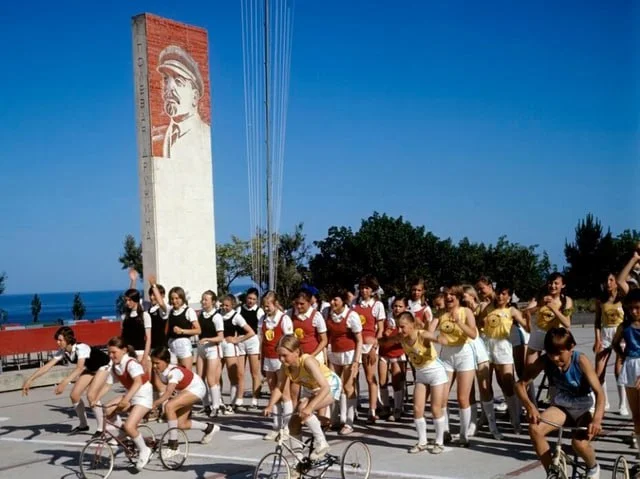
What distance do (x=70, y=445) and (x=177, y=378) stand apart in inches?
99.6

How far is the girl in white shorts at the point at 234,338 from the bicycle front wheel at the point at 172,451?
392 centimetres

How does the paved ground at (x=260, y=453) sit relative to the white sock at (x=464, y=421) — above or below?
below

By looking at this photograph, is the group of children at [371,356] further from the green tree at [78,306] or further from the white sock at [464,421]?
the green tree at [78,306]

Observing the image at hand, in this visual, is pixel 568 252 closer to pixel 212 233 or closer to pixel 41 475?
pixel 212 233

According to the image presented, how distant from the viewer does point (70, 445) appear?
11.4 metres

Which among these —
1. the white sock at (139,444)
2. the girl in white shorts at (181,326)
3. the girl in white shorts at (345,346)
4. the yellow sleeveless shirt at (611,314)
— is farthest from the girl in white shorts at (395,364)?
the white sock at (139,444)

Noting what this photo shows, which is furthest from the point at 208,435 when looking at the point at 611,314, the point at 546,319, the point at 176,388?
the point at 611,314

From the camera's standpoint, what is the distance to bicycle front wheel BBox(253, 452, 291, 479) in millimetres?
7894

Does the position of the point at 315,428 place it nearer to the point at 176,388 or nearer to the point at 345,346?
the point at 176,388

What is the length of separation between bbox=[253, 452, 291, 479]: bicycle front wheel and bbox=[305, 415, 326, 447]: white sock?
0.46 meters

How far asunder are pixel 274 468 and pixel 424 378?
8.13 ft

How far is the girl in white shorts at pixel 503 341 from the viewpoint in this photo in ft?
35.2

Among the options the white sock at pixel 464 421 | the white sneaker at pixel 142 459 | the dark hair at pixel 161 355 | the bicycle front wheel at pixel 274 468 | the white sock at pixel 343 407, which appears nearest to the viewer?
the bicycle front wheel at pixel 274 468

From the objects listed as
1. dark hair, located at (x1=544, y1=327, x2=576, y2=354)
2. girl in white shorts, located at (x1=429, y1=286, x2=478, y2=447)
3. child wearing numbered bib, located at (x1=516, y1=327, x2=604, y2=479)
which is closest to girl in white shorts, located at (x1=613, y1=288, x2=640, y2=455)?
child wearing numbered bib, located at (x1=516, y1=327, x2=604, y2=479)
